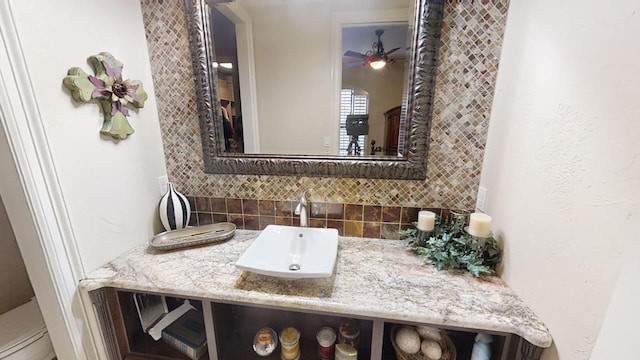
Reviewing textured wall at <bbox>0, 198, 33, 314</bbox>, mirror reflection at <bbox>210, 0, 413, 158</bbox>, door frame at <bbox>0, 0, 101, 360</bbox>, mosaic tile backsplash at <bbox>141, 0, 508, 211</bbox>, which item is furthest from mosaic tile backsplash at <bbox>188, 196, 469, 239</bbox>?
textured wall at <bbox>0, 198, 33, 314</bbox>

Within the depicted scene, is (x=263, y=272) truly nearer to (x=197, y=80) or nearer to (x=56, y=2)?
(x=197, y=80)

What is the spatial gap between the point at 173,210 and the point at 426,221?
1.27 metres

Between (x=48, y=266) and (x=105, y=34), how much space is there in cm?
94

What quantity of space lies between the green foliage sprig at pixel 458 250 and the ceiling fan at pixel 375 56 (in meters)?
0.79

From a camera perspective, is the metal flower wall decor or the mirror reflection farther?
the mirror reflection

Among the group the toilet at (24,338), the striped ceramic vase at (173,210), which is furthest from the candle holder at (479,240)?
the toilet at (24,338)

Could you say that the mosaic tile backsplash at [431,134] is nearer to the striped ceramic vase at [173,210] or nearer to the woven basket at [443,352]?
the striped ceramic vase at [173,210]

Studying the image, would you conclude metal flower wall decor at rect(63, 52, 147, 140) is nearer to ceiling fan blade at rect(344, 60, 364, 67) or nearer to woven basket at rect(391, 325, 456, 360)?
ceiling fan blade at rect(344, 60, 364, 67)

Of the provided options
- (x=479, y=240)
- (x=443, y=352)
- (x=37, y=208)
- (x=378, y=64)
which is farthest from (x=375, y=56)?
(x=37, y=208)

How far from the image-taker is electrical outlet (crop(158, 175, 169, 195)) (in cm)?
135

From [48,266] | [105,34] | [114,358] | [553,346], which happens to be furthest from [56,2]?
[553,346]

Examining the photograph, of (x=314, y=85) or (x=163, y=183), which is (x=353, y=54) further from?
(x=163, y=183)

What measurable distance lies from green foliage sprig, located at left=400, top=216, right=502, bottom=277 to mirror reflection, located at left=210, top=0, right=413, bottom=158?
1.38ft

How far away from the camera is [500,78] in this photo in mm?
1007
